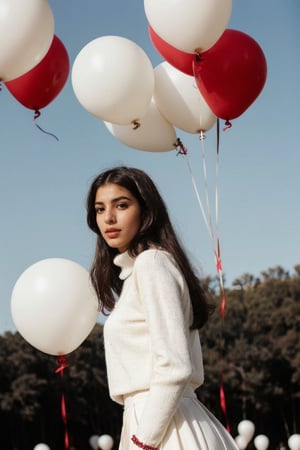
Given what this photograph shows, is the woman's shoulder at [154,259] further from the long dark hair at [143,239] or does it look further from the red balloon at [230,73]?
the red balloon at [230,73]

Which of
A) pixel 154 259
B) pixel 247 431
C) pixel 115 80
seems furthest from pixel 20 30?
pixel 247 431

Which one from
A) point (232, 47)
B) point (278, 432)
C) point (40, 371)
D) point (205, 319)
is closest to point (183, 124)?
point (232, 47)

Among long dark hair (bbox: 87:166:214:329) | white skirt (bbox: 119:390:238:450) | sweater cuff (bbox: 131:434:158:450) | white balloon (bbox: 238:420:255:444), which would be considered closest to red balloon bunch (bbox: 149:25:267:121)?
long dark hair (bbox: 87:166:214:329)

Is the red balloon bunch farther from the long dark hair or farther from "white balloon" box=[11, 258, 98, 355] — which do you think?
the long dark hair

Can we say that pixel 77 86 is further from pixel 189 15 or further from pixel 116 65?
pixel 189 15

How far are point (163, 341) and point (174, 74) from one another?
2.64 metres

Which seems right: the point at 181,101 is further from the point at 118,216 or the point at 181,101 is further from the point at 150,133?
the point at 118,216

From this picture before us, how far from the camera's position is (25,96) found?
15.1 feet

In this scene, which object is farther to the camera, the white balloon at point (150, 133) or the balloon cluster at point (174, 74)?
the white balloon at point (150, 133)

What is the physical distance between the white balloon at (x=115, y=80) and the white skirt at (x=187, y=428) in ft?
7.07

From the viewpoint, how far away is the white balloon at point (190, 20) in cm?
409

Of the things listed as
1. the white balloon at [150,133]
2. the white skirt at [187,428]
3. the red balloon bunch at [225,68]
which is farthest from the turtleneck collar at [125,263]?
the white balloon at [150,133]

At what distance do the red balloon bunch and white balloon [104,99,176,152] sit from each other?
345 mm

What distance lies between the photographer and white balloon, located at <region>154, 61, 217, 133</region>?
461 cm
